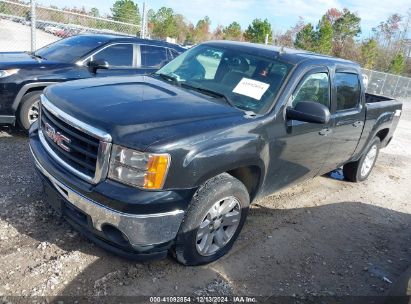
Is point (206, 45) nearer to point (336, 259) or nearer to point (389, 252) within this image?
point (336, 259)

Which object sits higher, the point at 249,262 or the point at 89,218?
the point at 89,218

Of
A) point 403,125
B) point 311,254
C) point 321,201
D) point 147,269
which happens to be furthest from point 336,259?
point 403,125

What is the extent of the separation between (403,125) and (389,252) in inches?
419

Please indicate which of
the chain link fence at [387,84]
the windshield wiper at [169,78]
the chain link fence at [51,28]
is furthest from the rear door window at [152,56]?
the chain link fence at [387,84]

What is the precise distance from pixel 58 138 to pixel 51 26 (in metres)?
12.9

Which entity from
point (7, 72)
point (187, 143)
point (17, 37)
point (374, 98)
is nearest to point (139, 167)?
point (187, 143)

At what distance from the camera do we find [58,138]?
3354 millimetres

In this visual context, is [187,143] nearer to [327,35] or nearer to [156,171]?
[156,171]

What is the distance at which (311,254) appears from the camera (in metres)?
4.16

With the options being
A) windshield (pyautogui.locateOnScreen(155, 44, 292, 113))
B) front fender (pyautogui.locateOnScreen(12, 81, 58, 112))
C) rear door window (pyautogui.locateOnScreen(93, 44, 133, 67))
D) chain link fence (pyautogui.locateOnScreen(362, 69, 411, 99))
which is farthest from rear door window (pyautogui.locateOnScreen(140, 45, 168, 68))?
chain link fence (pyautogui.locateOnScreen(362, 69, 411, 99))

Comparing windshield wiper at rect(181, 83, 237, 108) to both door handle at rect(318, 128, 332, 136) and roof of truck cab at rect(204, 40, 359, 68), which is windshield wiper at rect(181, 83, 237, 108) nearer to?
roof of truck cab at rect(204, 40, 359, 68)

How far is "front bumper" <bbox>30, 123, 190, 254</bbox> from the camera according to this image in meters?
2.90

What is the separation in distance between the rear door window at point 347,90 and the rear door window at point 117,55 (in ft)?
12.8

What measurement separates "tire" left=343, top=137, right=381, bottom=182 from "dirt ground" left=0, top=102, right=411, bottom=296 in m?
0.67
